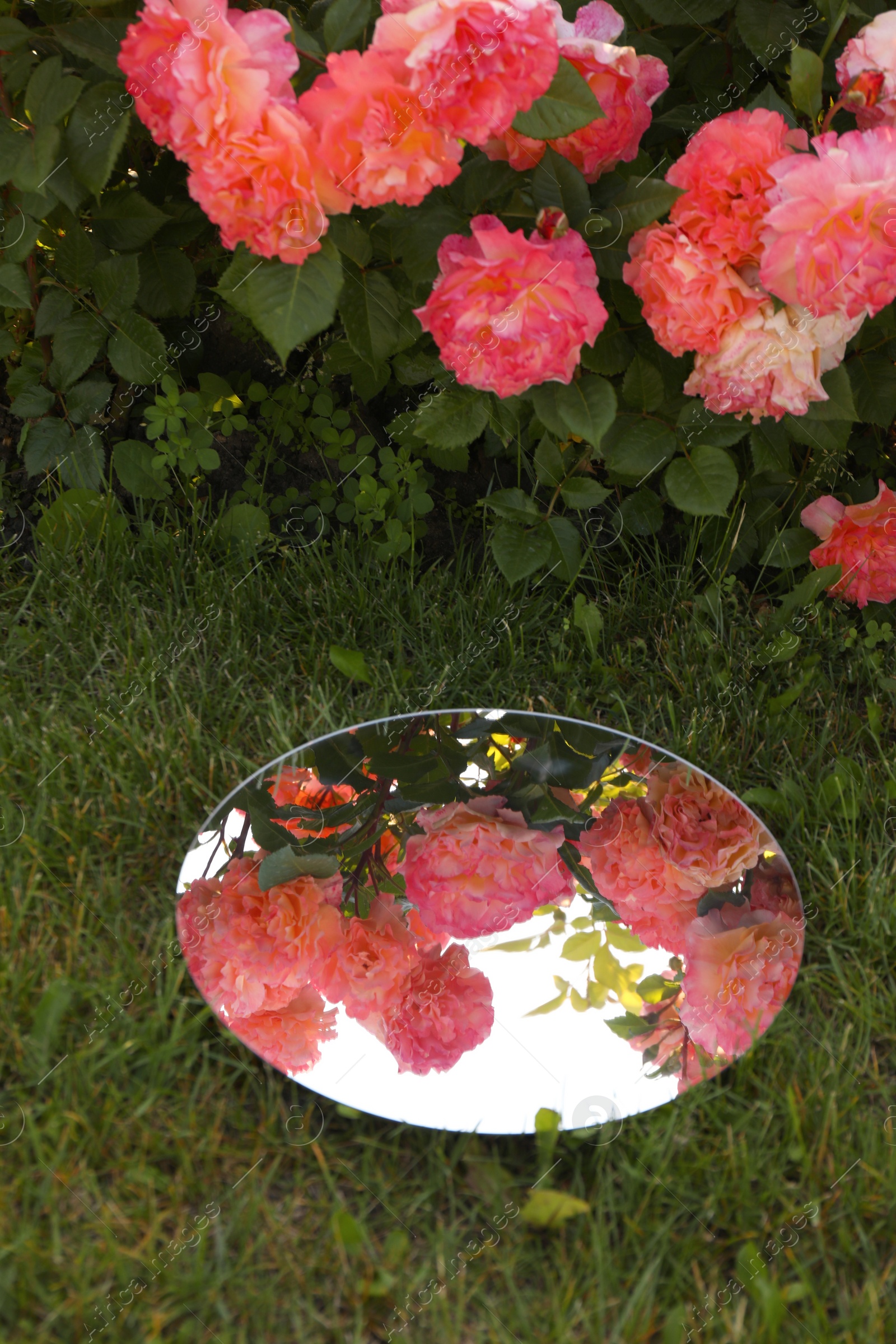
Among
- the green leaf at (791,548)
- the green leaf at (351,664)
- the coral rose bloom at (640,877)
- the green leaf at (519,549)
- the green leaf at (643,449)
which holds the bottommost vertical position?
the green leaf at (791,548)

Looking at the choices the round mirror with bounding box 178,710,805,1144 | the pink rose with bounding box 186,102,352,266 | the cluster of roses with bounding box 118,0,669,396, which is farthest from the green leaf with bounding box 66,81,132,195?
the round mirror with bounding box 178,710,805,1144

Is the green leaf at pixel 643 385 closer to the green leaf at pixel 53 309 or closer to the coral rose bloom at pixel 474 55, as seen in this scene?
the coral rose bloom at pixel 474 55

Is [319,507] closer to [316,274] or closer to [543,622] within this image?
[543,622]

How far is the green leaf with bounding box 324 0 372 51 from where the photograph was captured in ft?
4.15

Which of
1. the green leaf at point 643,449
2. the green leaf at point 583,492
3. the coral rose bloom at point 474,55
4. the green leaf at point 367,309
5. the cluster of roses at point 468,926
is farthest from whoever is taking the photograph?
the green leaf at point 583,492

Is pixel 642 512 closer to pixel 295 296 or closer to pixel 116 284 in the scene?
pixel 295 296

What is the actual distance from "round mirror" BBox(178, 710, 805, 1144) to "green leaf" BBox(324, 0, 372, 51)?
35.3 inches

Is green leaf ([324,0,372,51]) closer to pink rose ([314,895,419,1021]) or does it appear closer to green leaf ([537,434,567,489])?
green leaf ([537,434,567,489])

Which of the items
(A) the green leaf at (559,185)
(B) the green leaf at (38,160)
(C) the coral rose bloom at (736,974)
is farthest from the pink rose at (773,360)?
(B) the green leaf at (38,160)

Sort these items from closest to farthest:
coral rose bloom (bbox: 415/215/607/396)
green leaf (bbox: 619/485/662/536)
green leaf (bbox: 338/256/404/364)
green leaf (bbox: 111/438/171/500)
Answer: coral rose bloom (bbox: 415/215/607/396) < green leaf (bbox: 338/256/404/364) < green leaf (bbox: 619/485/662/536) < green leaf (bbox: 111/438/171/500)

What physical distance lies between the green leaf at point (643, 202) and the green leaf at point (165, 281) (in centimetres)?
76

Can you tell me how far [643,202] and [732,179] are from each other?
0.12 metres

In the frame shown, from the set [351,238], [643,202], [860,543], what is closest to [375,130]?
[351,238]

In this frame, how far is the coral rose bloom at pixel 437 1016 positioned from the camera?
4.06 ft
